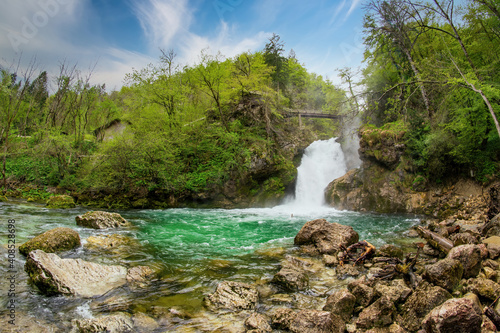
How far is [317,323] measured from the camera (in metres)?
3.38

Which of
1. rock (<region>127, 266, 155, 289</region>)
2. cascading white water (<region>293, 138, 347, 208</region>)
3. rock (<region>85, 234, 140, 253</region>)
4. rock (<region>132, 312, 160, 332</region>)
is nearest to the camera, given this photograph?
rock (<region>132, 312, 160, 332</region>)

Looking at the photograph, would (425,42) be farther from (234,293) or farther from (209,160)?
(234,293)

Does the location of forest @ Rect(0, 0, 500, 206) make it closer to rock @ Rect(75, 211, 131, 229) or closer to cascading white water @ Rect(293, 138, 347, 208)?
cascading white water @ Rect(293, 138, 347, 208)

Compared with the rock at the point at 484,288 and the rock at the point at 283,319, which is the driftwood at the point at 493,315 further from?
the rock at the point at 283,319

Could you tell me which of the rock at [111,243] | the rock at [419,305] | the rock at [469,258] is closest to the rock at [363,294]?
the rock at [419,305]

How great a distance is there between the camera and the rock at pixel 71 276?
429cm

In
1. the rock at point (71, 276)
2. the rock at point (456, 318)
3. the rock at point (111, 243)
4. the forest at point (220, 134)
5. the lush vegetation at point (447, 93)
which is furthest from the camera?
the forest at point (220, 134)

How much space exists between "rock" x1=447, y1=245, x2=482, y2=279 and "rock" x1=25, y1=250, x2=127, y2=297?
20.8 ft

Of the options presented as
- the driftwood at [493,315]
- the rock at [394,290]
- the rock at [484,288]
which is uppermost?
the rock at [484,288]

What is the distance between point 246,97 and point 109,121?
17.1 metres

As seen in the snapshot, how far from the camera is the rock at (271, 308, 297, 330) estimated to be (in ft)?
11.8

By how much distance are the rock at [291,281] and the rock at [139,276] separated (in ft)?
8.70

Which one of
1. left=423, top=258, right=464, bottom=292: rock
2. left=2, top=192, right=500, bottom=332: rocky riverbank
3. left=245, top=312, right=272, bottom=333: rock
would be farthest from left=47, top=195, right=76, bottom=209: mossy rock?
left=423, top=258, right=464, bottom=292: rock

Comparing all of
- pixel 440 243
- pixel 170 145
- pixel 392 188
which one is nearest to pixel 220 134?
pixel 170 145
